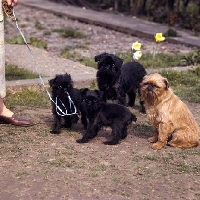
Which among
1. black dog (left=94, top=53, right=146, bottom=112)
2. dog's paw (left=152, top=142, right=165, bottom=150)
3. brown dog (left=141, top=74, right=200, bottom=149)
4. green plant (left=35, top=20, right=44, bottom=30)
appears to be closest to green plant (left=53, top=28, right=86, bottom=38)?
green plant (left=35, top=20, right=44, bottom=30)

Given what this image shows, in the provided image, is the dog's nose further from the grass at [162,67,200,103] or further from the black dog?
the grass at [162,67,200,103]

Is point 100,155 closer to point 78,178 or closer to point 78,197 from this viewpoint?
point 78,178

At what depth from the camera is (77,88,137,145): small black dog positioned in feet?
21.5

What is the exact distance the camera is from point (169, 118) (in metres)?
6.42

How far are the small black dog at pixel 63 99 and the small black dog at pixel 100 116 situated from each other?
13.3 inches

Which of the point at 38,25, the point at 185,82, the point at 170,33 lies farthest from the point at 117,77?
the point at 38,25

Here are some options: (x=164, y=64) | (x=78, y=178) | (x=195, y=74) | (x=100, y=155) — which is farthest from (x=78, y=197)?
(x=164, y=64)

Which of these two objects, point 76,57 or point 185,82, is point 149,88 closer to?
point 185,82

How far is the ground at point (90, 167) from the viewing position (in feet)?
16.9

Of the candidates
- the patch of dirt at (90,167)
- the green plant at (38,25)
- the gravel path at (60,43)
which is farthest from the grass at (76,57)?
the patch of dirt at (90,167)

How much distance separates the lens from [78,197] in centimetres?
502

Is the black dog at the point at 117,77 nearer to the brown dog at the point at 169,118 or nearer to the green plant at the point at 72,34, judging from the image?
the brown dog at the point at 169,118

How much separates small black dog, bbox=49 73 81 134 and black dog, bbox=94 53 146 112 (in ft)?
2.14

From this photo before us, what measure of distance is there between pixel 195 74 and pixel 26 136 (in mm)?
4591
